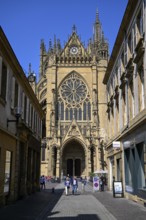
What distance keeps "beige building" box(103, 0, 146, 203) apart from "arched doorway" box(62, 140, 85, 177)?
32.9 m

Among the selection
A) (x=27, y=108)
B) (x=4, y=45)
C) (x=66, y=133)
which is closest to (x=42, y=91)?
(x=66, y=133)

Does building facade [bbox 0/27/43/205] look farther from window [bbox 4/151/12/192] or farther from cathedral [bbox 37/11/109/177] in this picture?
cathedral [bbox 37/11/109/177]

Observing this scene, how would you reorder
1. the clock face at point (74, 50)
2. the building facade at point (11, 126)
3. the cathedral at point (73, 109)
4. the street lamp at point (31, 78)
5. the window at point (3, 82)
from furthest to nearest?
the clock face at point (74, 50), the street lamp at point (31, 78), the cathedral at point (73, 109), the window at point (3, 82), the building facade at point (11, 126)

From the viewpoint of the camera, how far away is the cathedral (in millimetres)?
55844

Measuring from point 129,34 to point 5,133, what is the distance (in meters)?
11.3

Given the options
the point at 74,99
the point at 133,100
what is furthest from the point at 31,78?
the point at 133,100

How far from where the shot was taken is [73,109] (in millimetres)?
59969

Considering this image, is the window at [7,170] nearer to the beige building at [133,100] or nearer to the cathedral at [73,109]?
the beige building at [133,100]

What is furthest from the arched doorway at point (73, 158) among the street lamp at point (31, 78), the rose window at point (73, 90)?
the street lamp at point (31, 78)

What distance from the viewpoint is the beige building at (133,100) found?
55.4 feet

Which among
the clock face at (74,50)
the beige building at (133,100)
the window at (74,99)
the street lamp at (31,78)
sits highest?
the clock face at (74,50)

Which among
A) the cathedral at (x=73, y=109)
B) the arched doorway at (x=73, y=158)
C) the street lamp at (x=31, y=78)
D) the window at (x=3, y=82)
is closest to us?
the window at (x=3, y=82)

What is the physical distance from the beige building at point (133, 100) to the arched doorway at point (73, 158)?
32943 mm

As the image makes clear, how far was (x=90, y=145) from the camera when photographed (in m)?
55.8
